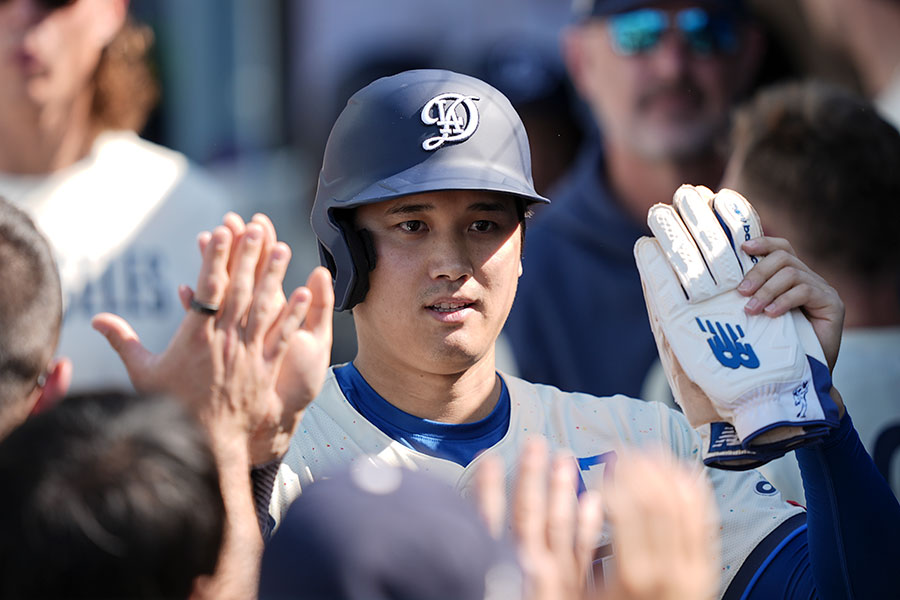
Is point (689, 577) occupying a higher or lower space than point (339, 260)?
lower

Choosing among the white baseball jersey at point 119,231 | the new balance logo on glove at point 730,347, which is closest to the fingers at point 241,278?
the new balance logo on glove at point 730,347

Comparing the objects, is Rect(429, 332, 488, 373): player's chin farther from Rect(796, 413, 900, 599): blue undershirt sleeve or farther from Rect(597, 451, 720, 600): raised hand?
Rect(597, 451, 720, 600): raised hand

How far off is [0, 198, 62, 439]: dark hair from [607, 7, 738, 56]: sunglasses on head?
2.82m

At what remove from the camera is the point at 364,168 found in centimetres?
246

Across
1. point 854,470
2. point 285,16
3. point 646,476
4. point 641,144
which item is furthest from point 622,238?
point 285,16

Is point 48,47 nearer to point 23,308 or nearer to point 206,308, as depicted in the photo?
point 23,308

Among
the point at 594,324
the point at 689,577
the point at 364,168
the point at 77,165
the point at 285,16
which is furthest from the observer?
the point at 285,16

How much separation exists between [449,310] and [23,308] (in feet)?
2.83

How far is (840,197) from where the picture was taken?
10.9ft

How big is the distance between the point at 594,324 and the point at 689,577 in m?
2.97

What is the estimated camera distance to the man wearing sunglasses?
14.2 feet

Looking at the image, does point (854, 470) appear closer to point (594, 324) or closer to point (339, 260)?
point (339, 260)

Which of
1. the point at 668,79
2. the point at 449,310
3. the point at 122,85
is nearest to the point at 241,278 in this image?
the point at 449,310

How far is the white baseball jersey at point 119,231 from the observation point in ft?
12.3
